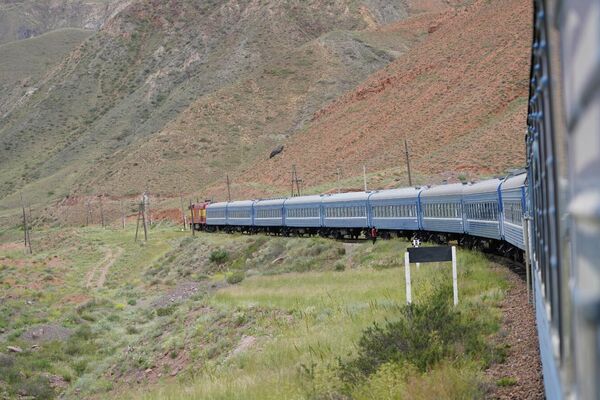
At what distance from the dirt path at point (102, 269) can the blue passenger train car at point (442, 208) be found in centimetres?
2542

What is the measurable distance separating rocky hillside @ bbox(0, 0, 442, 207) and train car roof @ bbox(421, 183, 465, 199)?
74769 mm

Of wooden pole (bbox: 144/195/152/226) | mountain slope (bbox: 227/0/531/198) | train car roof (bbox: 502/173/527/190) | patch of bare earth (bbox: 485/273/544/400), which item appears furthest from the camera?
wooden pole (bbox: 144/195/152/226)

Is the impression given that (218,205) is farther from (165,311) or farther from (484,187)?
(484,187)

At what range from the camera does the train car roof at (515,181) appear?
68.6 ft

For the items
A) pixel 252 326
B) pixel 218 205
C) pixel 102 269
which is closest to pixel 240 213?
pixel 218 205

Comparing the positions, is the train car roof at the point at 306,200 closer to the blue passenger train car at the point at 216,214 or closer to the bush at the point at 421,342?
the blue passenger train car at the point at 216,214

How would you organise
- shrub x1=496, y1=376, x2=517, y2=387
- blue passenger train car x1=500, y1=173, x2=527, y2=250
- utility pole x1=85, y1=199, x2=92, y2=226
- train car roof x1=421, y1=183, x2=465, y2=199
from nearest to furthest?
shrub x1=496, y1=376, x2=517, y2=387, blue passenger train car x1=500, y1=173, x2=527, y2=250, train car roof x1=421, y1=183, x2=465, y2=199, utility pole x1=85, y1=199, x2=92, y2=226

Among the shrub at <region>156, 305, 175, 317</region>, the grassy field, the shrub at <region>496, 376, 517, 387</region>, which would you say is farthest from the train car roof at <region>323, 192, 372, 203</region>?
the shrub at <region>496, 376, 517, 387</region>

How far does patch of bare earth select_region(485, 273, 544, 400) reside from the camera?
10.7m

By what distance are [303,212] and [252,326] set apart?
30.5 meters

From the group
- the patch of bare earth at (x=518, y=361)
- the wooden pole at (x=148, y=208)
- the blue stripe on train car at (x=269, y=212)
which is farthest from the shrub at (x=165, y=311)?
the wooden pole at (x=148, y=208)

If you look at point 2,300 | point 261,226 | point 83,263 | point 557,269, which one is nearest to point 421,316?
point 557,269

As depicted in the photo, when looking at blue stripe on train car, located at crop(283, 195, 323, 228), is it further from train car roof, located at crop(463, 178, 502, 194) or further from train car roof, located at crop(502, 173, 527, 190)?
train car roof, located at crop(502, 173, 527, 190)

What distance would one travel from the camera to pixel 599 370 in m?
2.29
